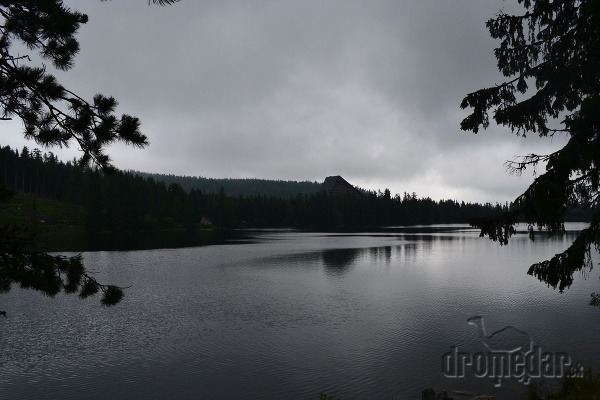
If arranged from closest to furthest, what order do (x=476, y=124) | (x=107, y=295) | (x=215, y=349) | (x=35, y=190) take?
1. (x=107, y=295)
2. (x=476, y=124)
3. (x=215, y=349)
4. (x=35, y=190)

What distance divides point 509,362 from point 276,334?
11795mm

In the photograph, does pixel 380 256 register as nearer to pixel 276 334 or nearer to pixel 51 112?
pixel 276 334

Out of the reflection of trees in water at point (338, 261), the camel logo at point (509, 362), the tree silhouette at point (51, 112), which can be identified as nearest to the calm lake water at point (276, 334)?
the camel logo at point (509, 362)

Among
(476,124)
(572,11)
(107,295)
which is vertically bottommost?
(107,295)

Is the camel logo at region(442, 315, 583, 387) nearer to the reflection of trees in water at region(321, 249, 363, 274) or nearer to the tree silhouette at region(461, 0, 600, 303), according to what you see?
the tree silhouette at region(461, 0, 600, 303)

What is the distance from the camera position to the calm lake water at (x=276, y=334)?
17.7m

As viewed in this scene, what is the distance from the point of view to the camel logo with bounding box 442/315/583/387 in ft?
59.8

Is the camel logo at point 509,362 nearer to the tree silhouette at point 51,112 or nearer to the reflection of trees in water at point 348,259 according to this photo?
the tree silhouette at point 51,112

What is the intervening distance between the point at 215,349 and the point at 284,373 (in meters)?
4.91

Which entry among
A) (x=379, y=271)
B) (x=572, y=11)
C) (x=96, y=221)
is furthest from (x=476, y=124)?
(x=96, y=221)

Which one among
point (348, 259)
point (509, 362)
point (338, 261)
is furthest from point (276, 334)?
point (348, 259)

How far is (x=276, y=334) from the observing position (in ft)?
80.5

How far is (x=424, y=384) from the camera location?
690 inches

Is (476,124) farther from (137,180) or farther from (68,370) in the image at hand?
(137,180)
